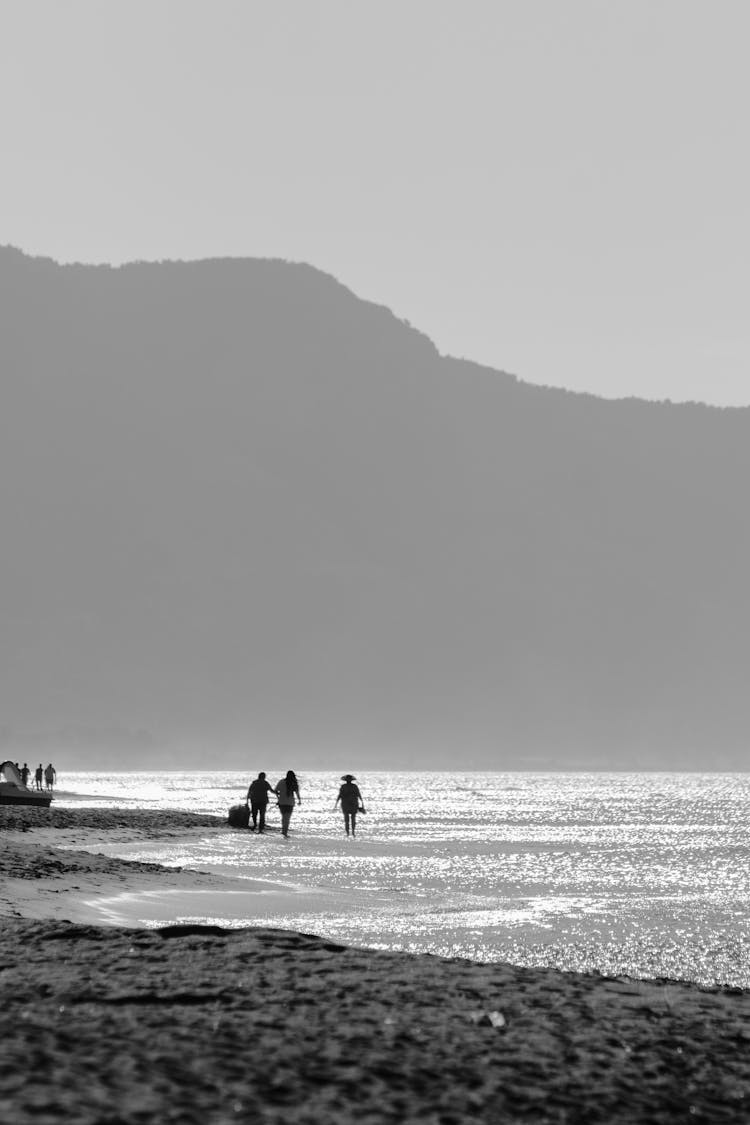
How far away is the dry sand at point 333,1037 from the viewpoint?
232 inches

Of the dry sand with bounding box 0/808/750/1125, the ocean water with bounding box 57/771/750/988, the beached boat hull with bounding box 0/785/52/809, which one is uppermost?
the beached boat hull with bounding box 0/785/52/809

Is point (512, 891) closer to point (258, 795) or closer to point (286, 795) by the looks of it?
point (286, 795)

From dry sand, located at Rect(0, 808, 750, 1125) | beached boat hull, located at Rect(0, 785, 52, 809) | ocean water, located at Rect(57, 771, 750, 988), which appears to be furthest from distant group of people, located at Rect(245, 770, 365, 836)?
dry sand, located at Rect(0, 808, 750, 1125)

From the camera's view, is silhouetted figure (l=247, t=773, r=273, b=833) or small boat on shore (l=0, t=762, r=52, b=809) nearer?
silhouetted figure (l=247, t=773, r=273, b=833)

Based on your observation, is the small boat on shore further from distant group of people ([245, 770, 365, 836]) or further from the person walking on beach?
the person walking on beach

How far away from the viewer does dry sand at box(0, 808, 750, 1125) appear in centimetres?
589

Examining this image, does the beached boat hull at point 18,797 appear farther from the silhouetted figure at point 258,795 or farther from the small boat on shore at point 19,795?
the silhouetted figure at point 258,795

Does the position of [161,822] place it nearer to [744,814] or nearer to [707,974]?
[707,974]

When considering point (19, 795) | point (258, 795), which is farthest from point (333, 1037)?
point (19, 795)

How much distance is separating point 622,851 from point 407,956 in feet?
101

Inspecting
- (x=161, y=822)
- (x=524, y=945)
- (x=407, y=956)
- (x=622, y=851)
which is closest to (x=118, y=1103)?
(x=407, y=956)

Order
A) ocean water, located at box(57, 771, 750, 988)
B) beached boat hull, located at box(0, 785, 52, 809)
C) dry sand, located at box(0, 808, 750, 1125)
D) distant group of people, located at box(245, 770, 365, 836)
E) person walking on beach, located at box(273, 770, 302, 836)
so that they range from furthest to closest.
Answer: beached boat hull, located at box(0, 785, 52, 809) → distant group of people, located at box(245, 770, 365, 836) → person walking on beach, located at box(273, 770, 302, 836) → ocean water, located at box(57, 771, 750, 988) → dry sand, located at box(0, 808, 750, 1125)

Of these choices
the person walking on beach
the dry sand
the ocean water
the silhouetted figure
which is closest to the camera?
the dry sand

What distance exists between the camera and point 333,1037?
23.3 ft
